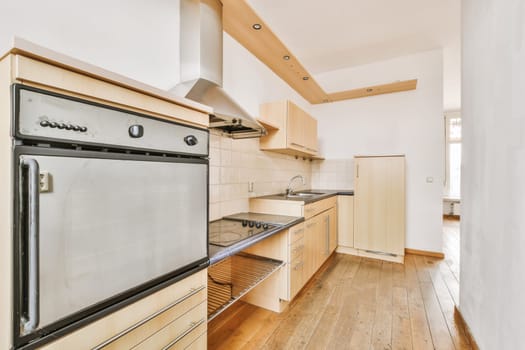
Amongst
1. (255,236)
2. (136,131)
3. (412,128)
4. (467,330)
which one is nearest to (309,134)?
(412,128)

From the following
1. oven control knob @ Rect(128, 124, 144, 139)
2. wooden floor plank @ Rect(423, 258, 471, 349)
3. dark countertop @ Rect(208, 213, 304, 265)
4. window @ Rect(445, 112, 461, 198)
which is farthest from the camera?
window @ Rect(445, 112, 461, 198)

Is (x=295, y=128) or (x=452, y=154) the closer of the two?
(x=295, y=128)

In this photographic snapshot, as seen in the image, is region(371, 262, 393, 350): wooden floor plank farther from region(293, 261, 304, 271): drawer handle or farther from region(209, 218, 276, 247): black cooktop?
region(209, 218, 276, 247): black cooktop

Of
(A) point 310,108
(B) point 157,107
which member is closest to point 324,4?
(A) point 310,108

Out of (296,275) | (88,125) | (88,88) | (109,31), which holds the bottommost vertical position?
(296,275)

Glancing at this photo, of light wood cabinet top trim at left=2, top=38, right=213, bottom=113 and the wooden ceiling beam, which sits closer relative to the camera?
light wood cabinet top trim at left=2, top=38, right=213, bottom=113

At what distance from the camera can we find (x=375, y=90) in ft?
12.1

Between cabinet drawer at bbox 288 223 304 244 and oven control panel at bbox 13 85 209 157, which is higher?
oven control panel at bbox 13 85 209 157

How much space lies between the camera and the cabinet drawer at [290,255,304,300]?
210cm

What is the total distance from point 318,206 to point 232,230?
4.38ft

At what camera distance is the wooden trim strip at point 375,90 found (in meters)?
3.44

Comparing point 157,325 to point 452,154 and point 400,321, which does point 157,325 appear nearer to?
point 400,321

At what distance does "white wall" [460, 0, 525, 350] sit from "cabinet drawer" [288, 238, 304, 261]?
1.31 meters

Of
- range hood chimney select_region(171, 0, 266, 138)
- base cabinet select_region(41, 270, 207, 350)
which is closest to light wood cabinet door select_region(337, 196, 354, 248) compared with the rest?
range hood chimney select_region(171, 0, 266, 138)
